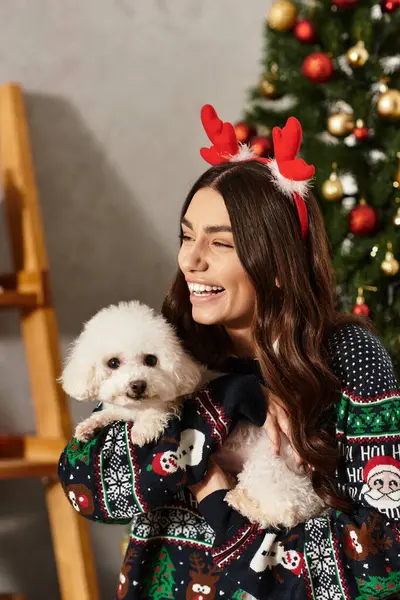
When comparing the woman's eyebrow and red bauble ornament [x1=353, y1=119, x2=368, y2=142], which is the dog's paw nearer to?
the woman's eyebrow

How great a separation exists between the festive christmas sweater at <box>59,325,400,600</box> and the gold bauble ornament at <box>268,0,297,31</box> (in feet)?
3.64

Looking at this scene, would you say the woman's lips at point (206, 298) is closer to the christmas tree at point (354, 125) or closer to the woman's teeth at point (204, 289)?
the woman's teeth at point (204, 289)

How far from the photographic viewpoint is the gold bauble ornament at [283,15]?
2.03 meters

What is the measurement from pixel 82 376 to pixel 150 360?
12 centimetres

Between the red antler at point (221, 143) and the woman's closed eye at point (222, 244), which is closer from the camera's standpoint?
the woman's closed eye at point (222, 244)

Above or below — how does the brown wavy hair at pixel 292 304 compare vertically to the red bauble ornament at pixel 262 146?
below

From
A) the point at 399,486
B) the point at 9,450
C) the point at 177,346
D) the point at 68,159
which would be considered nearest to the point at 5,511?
the point at 9,450

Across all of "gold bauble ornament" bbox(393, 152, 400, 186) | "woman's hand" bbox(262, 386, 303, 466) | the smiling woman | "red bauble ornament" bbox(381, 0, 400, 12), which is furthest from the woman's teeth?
"red bauble ornament" bbox(381, 0, 400, 12)

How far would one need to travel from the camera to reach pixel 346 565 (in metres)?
A: 1.15

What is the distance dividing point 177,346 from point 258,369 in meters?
0.21

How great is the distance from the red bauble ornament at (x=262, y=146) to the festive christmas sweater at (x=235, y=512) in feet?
2.96

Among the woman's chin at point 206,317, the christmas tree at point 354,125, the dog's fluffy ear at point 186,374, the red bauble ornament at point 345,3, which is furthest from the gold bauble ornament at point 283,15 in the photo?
the dog's fluffy ear at point 186,374

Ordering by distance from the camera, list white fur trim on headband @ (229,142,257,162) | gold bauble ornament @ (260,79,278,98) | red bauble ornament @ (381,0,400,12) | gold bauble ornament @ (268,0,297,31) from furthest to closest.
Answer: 1. gold bauble ornament @ (260,79,278,98)
2. gold bauble ornament @ (268,0,297,31)
3. red bauble ornament @ (381,0,400,12)
4. white fur trim on headband @ (229,142,257,162)

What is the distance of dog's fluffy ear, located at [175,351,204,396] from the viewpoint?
1224mm
